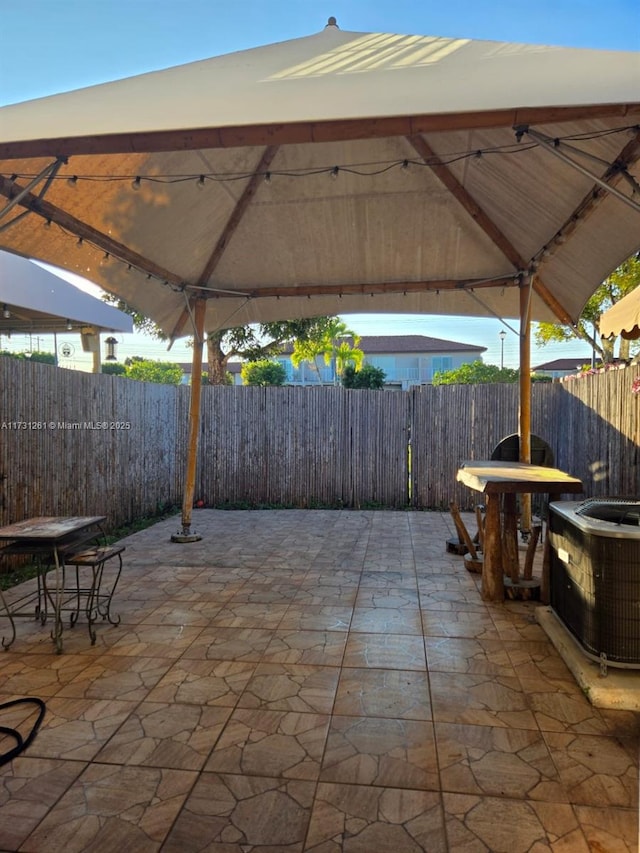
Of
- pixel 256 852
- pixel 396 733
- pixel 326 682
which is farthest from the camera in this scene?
pixel 326 682

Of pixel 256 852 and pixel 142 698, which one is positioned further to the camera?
pixel 142 698

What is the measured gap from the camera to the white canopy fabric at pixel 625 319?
2961 mm

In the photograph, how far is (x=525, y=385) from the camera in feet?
19.2

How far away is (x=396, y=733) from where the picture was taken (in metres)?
2.16

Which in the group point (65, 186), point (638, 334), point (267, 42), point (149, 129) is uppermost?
point (267, 42)

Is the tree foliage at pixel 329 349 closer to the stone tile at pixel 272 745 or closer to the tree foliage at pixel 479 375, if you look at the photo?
the tree foliage at pixel 479 375

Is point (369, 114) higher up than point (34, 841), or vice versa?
point (369, 114)

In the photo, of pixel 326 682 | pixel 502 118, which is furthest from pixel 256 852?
pixel 502 118

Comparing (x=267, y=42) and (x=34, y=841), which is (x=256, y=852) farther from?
(x=267, y=42)

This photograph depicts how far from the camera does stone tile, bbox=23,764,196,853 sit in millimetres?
1610

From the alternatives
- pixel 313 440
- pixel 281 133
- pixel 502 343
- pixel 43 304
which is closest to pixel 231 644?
pixel 281 133

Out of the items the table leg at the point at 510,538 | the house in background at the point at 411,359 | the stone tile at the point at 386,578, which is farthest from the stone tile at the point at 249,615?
the house in background at the point at 411,359

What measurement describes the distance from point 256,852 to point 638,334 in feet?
11.0

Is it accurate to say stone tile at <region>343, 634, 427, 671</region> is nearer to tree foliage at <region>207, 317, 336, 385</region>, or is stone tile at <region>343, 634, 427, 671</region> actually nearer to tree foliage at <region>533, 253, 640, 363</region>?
tree foliage at <region>533, 253, 640, 363</region>
